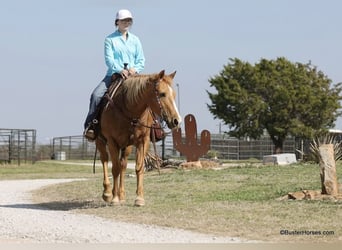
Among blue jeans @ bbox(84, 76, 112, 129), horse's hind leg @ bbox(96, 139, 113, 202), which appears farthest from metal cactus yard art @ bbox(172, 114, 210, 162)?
blue jeans @ bbox(84, 76, 112, 129)

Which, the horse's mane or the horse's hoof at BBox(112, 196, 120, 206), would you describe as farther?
the horse's hoof at BBox(112, 196, 120, 206)

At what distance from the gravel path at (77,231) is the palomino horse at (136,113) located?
4.52ft

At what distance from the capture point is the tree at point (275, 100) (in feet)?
194

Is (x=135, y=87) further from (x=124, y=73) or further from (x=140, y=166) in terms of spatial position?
(x=140, y=166)

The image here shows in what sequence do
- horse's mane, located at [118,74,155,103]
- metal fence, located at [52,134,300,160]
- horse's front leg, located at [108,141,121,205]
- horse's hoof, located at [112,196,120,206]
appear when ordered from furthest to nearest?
metal fence, located at [52,134,300,160]
horse's hoof, located at [112,196,120,206]
horse's front leg, located at [108,141,121,205]
horse's mane, located at [118,74,155,103]

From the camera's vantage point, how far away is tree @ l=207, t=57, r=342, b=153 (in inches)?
2334

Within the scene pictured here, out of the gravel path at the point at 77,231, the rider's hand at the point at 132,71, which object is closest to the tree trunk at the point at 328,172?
the rider's hand at the point at 132,71

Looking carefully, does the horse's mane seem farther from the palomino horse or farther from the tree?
the tree

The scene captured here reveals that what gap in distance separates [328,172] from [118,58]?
422 centimetres

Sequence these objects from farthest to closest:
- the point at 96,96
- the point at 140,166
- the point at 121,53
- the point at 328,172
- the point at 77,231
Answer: the point at 328,172 < the point at 121,53 < the point at 96,96 < the point at 140,166 < the point at 77,231

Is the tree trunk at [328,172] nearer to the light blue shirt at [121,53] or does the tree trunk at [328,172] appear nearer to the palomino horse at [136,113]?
the palomino horse at [136,113]

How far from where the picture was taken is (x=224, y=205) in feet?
37.5

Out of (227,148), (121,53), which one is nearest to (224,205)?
(121,53)

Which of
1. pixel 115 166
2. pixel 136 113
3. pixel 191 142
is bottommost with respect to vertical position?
pixel 115 166
